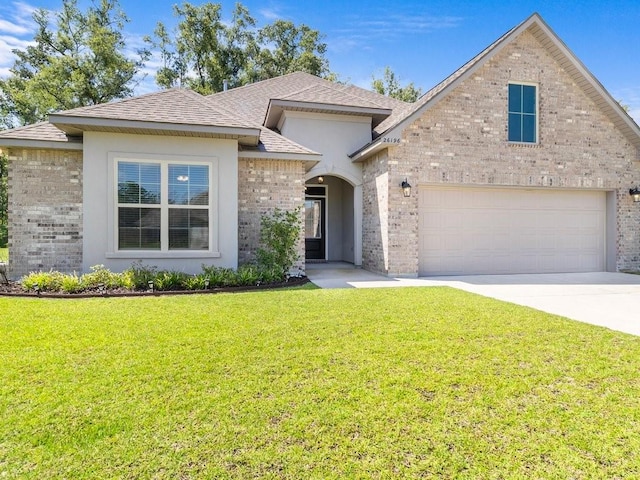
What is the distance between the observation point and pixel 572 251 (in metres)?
11.6

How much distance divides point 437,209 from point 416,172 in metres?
1.30

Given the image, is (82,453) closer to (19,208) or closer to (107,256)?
(107,256)

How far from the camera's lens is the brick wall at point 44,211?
869 cm

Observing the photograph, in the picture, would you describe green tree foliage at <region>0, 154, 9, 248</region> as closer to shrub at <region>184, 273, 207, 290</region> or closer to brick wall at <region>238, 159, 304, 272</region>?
brick wall at <region>238, 159, 304, 272</region>

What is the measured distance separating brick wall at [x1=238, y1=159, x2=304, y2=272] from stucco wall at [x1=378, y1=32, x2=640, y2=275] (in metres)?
2.63

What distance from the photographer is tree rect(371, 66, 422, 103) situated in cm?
3108

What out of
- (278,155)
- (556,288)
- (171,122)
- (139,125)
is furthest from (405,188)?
(139,125)

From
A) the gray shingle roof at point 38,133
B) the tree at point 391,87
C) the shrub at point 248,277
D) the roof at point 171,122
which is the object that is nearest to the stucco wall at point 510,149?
the roof at point 171,122

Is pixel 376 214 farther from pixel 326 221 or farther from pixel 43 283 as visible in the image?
pixel 43 283

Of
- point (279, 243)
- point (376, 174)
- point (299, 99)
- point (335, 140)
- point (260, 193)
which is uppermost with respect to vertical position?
point (299, 99)

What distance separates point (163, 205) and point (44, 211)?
286cm

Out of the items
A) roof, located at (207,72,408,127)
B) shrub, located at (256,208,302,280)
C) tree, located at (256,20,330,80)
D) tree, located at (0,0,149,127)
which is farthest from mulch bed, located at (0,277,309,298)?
tree, located at (256,20,330,80)

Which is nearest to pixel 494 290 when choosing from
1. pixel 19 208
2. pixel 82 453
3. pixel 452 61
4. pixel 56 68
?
pixel 82 453

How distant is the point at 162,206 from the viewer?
345 inches
